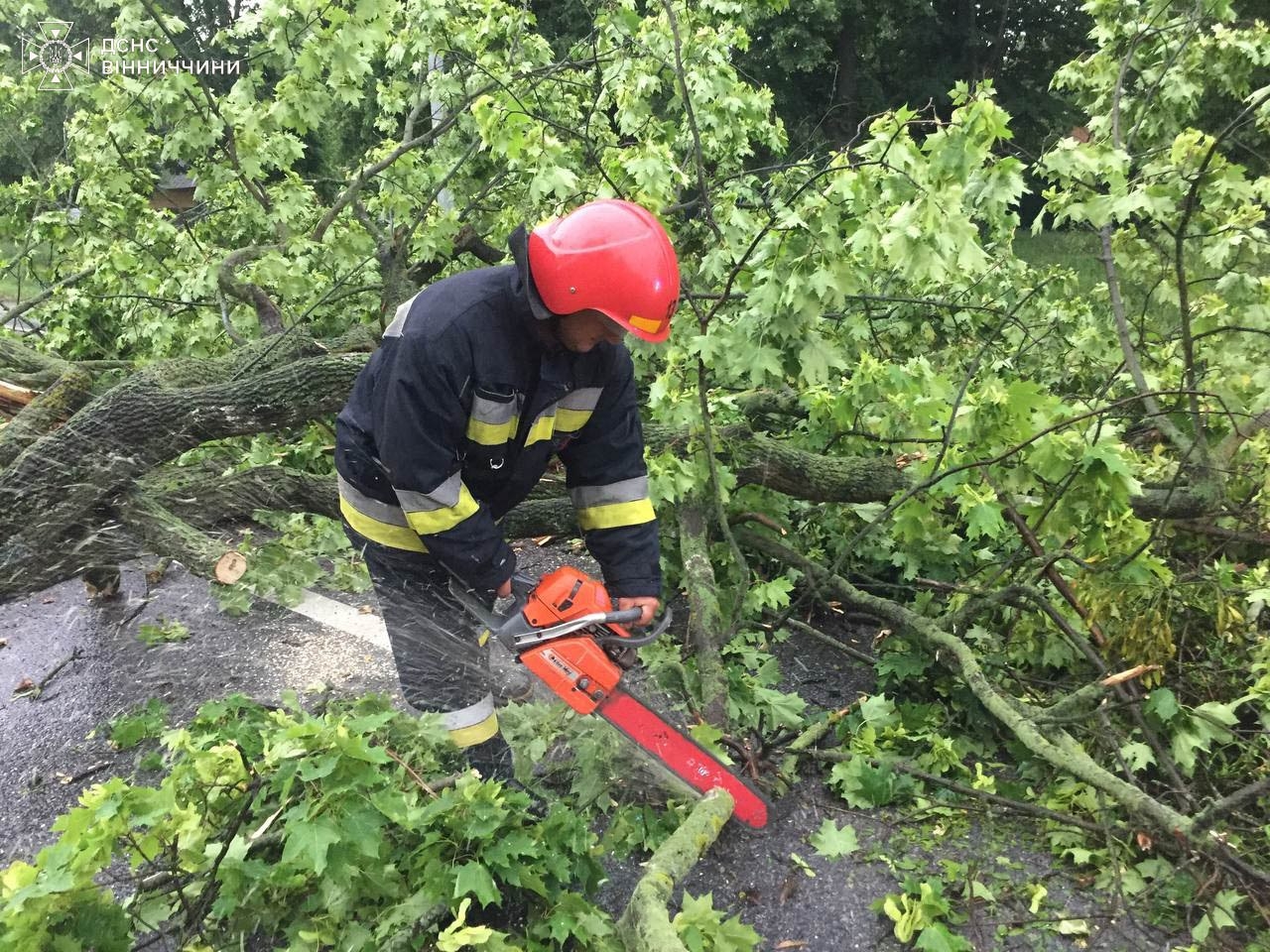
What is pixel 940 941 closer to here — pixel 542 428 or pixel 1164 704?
pixel 1164 704

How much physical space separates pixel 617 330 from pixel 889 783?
1.56m

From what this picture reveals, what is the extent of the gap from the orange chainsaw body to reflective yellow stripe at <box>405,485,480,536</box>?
263 mm

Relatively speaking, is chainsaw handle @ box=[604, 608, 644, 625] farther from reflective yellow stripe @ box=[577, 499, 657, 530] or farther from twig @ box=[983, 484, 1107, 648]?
twig @ box=[983, 484, 1107, 648]

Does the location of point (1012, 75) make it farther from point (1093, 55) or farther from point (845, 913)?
point (845, 913)

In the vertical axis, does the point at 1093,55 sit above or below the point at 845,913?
above

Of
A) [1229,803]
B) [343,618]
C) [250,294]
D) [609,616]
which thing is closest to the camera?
[1229,803]

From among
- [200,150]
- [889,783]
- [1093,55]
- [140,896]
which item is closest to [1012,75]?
[1093,55]

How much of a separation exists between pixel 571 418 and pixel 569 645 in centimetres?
58

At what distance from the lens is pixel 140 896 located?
69.1 inches

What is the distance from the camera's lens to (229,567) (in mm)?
2580

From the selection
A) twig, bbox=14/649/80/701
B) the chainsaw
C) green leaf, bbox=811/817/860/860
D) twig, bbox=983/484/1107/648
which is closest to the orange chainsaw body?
the chainsaw

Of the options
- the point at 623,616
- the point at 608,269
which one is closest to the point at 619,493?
the point at 623,616

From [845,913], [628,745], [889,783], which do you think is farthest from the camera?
[889,783]

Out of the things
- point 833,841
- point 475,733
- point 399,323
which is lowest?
point 833,841
